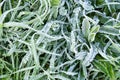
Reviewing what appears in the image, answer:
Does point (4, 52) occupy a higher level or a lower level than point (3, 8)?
lower

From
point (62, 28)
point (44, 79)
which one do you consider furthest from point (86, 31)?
point (44, 79)

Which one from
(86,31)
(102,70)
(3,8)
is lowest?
(102,70)

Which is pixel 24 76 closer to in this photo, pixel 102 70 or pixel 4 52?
pixel 4 52

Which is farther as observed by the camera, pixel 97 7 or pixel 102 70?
pixel 97 7

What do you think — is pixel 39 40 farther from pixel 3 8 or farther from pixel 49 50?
pixel 3 8

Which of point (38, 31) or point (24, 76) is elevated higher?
point (38, 31)
